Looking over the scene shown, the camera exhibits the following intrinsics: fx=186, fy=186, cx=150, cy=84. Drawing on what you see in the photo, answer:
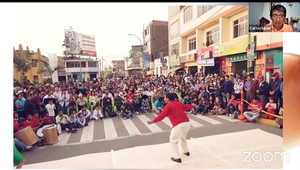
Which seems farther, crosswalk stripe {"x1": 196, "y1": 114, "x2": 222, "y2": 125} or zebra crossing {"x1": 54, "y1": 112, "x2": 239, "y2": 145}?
crosswalk stripe {"x1": 196, "y1": 114, "x2": 222, "y2": 125}

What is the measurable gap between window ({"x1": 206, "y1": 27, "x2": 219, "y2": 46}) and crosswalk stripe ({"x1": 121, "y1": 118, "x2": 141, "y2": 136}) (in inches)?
106

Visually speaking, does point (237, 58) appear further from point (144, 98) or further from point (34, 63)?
point (34, 63)

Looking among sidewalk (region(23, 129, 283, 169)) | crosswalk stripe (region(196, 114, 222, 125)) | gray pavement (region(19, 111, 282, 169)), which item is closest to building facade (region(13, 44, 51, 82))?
gray pavement (region(19, 111, 282, 169))

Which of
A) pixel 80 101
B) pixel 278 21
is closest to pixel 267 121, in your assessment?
pixel 278 21

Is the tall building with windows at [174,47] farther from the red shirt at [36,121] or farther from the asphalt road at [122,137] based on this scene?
the red shirt at [36,121]

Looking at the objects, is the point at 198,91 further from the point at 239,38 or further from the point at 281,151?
the point at 281,151

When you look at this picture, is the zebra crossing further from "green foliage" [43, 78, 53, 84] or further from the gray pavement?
"green foliage" [43, 78, 53, 84]

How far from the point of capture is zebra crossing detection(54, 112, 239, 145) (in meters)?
3.79

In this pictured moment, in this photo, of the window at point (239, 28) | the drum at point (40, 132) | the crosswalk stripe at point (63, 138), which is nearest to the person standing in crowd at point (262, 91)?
the window at point (239, 28)

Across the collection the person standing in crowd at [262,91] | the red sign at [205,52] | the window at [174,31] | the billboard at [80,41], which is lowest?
the person standing in crowd at [262,91]

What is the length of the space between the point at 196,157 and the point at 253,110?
218 cm

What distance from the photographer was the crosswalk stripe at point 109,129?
12.4 ft

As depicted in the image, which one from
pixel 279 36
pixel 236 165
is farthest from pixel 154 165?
pixel 279 36

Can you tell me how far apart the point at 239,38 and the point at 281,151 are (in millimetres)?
2816
